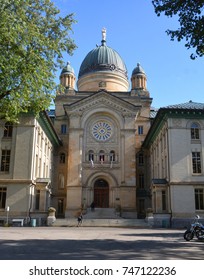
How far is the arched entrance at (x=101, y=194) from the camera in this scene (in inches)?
1868

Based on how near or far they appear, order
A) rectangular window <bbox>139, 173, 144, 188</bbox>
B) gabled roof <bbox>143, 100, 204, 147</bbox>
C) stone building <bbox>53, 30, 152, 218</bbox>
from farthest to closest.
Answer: rectangular window <bbox>139, 173, 144, 188</bbox>
stone building <bbox>53, 30, 152, 218</bbox>
gabled roof <bbox>143, 100, 204, 147</bbox>

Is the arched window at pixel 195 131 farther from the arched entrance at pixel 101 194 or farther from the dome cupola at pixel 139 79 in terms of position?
the dome cupola at pixel 139 79

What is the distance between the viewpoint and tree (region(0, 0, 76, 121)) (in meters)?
20.7

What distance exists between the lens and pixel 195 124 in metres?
38.6

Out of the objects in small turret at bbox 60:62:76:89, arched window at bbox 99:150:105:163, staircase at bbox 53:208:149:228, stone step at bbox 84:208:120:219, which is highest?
small turret at bbox 60:62:76:89

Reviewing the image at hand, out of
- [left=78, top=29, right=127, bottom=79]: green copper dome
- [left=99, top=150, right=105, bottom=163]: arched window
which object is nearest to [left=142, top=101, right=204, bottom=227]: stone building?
[left=99, top=150, right=105, bottom=163]: arched window

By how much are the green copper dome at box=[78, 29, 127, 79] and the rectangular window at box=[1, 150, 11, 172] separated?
28.0 meters

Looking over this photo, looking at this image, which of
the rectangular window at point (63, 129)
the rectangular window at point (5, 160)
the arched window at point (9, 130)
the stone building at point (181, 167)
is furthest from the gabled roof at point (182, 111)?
the rectangular window at point (63, 129)

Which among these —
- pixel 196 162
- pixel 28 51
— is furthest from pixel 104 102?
pixel 28 51

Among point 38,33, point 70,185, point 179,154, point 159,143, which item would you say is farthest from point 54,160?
point 38,33

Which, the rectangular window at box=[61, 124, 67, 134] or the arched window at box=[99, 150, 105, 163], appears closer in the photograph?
the arched window at box=[99, 150, 105, 163]

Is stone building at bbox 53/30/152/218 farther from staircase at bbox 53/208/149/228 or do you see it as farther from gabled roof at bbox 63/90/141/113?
staircase at bbox 53/208/149/228

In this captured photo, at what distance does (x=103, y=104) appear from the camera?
50.2m

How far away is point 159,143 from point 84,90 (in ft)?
73.7
